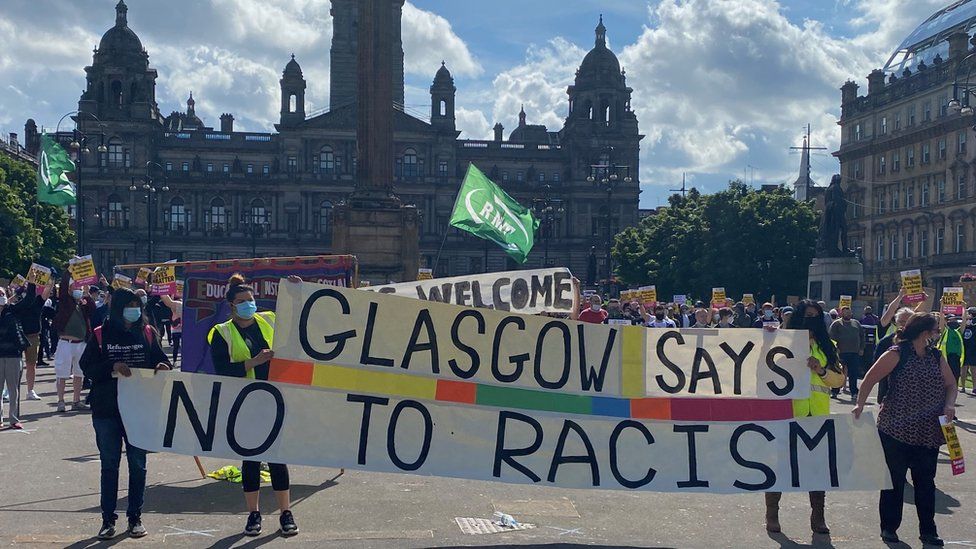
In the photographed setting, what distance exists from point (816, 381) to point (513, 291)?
3.71 meters

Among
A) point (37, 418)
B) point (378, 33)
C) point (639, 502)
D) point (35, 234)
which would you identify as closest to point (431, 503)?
point (639, 502)

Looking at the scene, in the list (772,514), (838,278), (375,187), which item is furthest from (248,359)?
(838,278)

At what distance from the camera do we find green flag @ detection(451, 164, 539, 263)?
18.1 metres

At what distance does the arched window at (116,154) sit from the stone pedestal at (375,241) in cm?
7252

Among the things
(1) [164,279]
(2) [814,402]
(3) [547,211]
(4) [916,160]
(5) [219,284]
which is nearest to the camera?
(2) [814,402]

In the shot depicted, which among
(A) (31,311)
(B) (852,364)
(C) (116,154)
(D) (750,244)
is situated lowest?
(B) (852,364)

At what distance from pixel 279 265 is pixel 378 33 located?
69.2 ft

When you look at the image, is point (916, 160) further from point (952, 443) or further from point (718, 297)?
point (952, 443)

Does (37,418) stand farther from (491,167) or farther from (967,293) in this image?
(491,167)

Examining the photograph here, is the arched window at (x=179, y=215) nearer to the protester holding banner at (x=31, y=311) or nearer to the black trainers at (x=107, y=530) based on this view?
the protester holding banner at (x=31, y=311)

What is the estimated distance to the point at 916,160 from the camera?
71.7m

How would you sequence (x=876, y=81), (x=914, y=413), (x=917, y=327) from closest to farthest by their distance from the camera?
(x=914, y=413) < (x=917, y=327) < (x=876, y=81)

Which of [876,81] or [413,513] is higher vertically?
[876,81]

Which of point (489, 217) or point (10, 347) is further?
point (489, 217)
